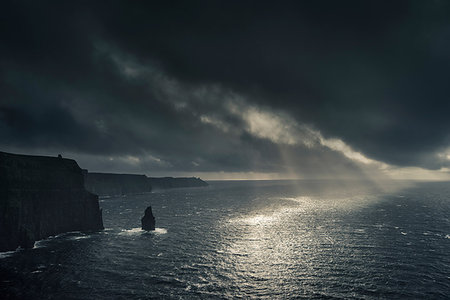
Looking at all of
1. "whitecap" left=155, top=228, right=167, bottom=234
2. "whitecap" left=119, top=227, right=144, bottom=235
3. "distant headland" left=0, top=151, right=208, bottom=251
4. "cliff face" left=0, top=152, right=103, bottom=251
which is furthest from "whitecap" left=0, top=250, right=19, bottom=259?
"whitecap" left=155, top=228, right=167, bottom=234

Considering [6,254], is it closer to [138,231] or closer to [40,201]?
[40,201]

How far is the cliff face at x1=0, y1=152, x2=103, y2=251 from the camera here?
81.4 m

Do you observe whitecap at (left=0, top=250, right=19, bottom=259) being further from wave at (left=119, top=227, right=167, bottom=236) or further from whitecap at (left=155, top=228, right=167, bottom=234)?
whitecap at (left=155, top=228, right=167, bottom=234)

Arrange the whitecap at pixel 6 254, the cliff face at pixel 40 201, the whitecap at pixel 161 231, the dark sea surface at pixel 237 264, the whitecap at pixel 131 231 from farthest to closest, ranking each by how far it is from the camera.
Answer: the whitecap at pixel 161 231 < the whitecap at pixel 131 231 < the cliff face at pixel 40 201 < the whitecap at pixel 6 254 < the dark sea surface at pixel 237 264

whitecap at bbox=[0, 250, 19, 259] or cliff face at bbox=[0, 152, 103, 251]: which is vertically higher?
cliff face at bbox=[0, 152, 103, 251]

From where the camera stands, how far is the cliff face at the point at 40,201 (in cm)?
8144

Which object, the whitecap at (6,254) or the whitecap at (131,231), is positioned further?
the whitecap at (131,231)

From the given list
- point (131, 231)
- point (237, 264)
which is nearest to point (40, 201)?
point (131, 231)

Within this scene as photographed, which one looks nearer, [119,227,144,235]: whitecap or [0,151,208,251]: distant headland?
[0,151,208,251]: distant headland

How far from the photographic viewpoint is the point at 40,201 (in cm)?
9325

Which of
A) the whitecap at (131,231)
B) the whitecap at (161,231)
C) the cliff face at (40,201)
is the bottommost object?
the whitecap at (161,231)

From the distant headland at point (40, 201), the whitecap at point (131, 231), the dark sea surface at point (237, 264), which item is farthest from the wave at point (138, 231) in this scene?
the distant headland at point (40, 201)

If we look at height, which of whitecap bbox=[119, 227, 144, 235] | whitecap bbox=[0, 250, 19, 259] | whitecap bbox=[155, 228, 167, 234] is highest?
whitecap bbox=[0, 250, 19, 259]

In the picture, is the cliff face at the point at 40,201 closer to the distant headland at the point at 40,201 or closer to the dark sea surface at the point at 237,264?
the distant headland at the point at 40,201
